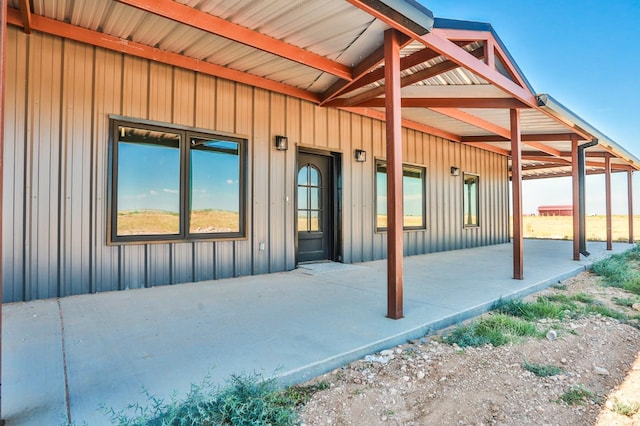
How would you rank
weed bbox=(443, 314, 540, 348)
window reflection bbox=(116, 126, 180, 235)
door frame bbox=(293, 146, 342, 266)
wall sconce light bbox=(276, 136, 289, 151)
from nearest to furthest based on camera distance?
weed bbox=(443, 314, 540, 348)
window reflection bbox=(116, 126, 180, 235)
wall sconce light bbox=(276, 136, 289, 151)
door frame bbox=(293, 146, 342, 266)

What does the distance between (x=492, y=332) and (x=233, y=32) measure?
11.4 ft

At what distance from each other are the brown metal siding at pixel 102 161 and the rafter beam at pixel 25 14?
14 cm

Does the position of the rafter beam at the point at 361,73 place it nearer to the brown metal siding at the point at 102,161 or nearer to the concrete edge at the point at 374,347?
the brown metal siding at the point at 102,161

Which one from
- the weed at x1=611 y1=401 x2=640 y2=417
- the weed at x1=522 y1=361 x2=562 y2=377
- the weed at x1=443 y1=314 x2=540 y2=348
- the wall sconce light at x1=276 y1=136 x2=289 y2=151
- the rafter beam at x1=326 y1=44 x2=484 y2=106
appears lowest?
the weed at x1=611 y1=401 x2=640 y2=417

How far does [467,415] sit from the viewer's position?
1.63 meters

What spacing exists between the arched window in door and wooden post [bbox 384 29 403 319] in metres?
2.65

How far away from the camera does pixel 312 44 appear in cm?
359

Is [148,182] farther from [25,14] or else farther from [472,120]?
[472,120]

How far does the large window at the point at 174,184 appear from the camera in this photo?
374cm

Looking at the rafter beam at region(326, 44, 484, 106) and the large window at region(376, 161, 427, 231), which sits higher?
the rafter beam at region(326, 44, 484, 106)

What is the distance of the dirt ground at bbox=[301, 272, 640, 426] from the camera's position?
1.62m

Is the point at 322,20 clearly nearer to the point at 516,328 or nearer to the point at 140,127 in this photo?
the point at 140,127

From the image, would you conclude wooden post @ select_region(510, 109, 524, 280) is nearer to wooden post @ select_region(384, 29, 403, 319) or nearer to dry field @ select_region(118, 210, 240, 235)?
wooden post @ select_region(384, 29, 403, 319)

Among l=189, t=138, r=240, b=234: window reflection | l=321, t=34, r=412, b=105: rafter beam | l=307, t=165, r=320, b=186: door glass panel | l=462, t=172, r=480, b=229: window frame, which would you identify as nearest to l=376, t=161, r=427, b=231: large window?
l=462, t=172, r=480, b=229: window frame
